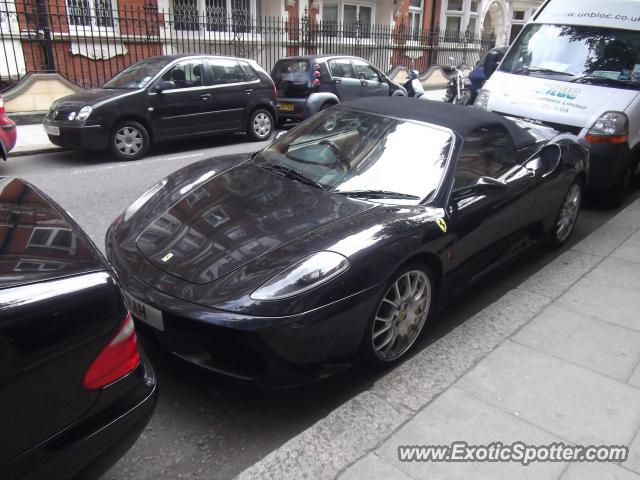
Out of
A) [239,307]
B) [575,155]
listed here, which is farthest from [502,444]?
[575,155]

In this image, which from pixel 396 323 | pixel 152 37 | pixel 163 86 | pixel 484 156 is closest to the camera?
pixel 396 323

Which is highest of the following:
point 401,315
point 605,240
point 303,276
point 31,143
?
point 303,276

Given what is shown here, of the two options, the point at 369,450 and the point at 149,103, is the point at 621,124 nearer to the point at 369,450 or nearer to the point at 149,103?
the point at 369,450

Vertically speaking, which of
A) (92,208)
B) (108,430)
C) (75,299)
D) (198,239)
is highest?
(75,299)

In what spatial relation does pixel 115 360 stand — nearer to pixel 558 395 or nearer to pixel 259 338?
pixel 259 338

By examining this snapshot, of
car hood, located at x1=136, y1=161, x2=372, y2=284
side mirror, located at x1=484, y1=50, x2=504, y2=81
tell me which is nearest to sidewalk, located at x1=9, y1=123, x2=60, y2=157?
car hood, located at x1=136, y1=161, x2=372, y2=284

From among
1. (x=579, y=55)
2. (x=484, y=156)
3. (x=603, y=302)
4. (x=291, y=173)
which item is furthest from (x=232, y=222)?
(x=579, y=55)

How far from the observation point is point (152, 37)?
49.1 feet

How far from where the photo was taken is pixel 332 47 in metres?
19.2

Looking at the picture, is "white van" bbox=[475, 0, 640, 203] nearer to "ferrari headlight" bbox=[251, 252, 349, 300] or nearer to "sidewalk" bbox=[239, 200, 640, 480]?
"sidewalk" bbox=[239, 200, 640, 480]

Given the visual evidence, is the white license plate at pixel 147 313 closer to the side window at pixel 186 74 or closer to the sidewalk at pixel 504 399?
the sidewalk at pixel 504 399

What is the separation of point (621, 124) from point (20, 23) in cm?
1264

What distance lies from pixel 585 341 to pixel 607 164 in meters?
→ 3.43

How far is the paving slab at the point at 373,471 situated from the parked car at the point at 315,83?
9151 millimetres
